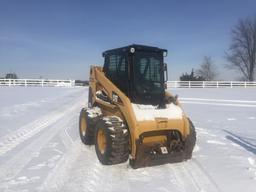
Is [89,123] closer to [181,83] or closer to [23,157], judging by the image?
[23,157]

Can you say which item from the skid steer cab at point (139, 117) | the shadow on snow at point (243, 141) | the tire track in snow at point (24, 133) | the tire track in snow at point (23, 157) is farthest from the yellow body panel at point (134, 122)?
the tire track in snow at point (24, 133)

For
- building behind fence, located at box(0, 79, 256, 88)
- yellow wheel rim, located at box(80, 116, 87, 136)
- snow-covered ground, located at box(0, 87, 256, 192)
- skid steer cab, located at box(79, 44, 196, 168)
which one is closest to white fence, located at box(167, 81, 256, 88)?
building behind fence, located at box(0, 79, 256, 88)

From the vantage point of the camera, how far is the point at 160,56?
725cm

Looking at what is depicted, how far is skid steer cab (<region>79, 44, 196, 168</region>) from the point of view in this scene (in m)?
6.12

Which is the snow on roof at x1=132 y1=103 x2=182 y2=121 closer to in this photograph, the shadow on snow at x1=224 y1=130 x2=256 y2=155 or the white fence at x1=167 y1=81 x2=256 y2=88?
the shadow on snow at x1=224 y1=130 x2=256 y2=155

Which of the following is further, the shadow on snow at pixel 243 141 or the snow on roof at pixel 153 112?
the shadow on snow at pixel 243 141

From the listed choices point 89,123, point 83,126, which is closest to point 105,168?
point 89,123

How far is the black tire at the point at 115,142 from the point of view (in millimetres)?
6078

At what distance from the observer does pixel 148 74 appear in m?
7.02

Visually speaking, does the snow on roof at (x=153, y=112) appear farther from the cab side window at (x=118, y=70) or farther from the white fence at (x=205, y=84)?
the white fence at (x=205, y=84)

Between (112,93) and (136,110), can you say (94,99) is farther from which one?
(136,110)

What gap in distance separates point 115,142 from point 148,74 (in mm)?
1763

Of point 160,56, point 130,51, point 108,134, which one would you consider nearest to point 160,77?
point 160,56

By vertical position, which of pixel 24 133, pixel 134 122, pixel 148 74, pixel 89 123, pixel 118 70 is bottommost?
pixel 24 133
